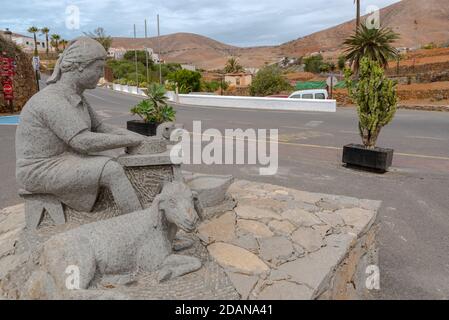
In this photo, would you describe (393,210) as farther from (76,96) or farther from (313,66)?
(313,66)

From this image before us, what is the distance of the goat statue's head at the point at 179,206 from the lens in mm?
2496

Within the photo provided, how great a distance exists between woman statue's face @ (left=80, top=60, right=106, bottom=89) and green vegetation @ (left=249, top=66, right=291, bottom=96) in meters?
30.1

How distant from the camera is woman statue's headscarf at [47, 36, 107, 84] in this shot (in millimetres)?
3039

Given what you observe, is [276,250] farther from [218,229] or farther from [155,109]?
[155,109]

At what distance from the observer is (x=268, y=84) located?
32.7 m

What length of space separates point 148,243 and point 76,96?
5.08 feet

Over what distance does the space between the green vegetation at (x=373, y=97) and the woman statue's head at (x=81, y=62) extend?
238 inches

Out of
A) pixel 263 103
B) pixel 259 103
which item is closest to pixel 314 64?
pixel 259 103

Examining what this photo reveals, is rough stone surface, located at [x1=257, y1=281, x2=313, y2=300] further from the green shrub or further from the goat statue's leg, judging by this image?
the green shrub

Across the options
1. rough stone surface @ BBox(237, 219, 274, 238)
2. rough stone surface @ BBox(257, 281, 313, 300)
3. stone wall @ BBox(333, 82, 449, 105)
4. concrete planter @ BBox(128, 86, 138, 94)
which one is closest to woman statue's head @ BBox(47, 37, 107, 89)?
rough stone surface @ BBox(237, 219, 274, 238)

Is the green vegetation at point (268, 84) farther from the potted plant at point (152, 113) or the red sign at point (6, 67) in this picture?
the potted plant at point (152, 113)

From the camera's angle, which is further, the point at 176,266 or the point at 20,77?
the point at 20,77

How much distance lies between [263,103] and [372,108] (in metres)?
13.6

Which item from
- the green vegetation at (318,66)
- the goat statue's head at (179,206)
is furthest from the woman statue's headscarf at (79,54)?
the green vegetation at (318,66)
